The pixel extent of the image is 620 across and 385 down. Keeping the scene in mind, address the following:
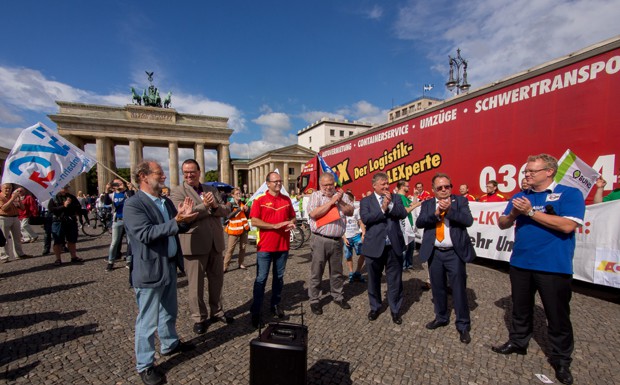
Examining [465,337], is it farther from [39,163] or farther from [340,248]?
[39,163]

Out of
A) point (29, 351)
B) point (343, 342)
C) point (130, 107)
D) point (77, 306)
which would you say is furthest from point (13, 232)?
point (130, 107)

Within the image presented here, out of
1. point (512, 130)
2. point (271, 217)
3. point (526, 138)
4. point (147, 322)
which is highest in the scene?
point (512, 130)

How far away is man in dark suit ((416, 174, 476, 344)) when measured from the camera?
128 inches

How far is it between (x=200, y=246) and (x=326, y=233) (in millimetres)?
1713

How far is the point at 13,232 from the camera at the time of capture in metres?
7.31

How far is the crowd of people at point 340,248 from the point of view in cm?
246

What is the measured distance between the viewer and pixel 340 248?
13.8 feet

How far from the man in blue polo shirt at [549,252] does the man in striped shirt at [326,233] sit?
206cm

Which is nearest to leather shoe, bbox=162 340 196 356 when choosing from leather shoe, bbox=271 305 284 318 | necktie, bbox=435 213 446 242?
leather shoe, bbox=271 305 284 318

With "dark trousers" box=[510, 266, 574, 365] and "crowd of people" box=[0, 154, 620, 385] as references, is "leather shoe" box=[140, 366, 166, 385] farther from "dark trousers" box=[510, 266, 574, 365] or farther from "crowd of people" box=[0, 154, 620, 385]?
"dark trousers" box=[510, 266, 574, 365]

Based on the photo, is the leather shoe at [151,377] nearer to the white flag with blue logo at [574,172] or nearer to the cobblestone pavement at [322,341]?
the cobblestone pavement at [322,341]

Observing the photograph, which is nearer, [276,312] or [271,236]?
[271,236]

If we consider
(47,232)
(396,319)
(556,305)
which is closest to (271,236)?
(396,319)

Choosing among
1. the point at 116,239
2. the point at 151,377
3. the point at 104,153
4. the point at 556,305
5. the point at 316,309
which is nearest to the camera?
the point at 151,377
